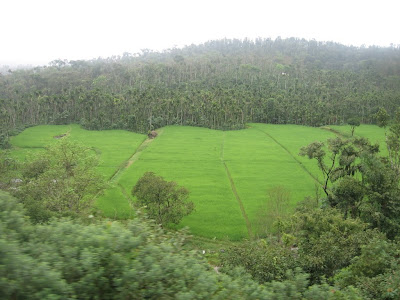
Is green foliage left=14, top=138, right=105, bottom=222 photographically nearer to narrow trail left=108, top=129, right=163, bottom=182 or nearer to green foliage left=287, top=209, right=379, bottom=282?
narrow trail left=108, top=129, right=163, bottom=182

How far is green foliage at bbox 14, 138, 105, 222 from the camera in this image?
80.3 ft

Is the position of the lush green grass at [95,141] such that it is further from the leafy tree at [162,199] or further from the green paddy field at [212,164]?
the leafy tree at [162,199]

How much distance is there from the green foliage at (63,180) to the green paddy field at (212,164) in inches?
125

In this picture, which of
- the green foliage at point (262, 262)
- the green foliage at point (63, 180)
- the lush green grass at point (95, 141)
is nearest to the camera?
the green foliage at point (262, 262)

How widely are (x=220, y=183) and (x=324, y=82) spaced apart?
108m

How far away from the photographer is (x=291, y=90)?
115 meters

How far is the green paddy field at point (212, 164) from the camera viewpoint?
1344 inches

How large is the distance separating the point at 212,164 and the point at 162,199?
2504 cm

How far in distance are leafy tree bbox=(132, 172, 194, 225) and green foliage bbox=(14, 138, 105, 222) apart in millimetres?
4333

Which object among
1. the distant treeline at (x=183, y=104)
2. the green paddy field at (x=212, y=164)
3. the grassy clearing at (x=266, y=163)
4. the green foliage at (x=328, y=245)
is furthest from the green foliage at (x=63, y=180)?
the distant treeline at (x=183, y=104)

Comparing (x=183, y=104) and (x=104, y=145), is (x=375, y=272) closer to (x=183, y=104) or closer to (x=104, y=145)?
(x=104, y=145)

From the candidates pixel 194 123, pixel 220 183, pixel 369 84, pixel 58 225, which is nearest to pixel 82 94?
pixel 194 123

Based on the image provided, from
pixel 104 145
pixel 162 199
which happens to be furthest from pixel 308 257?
pixel 104 145

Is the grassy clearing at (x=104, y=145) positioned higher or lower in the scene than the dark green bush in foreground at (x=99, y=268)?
lower
